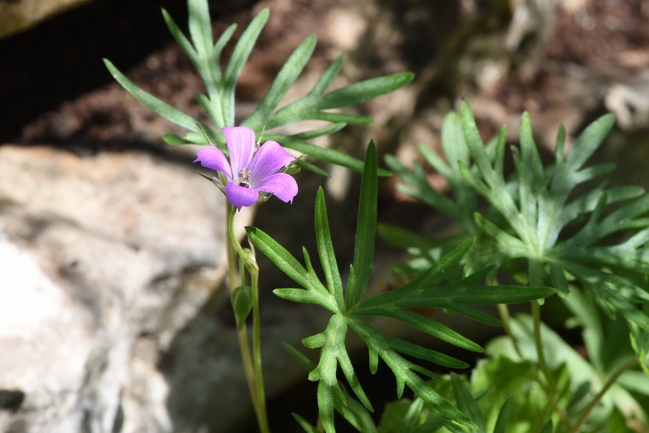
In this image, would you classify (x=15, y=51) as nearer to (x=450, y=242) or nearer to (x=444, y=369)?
(x=450, y=242)

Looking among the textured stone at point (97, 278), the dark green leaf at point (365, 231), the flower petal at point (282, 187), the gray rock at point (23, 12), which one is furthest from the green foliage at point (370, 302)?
the gray rock at point (23, 12)

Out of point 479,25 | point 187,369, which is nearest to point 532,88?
point 479,25

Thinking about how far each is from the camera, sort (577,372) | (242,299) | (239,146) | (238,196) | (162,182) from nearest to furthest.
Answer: (238,196)
(239,146)
(242,299)
(162,182)
(577,372)

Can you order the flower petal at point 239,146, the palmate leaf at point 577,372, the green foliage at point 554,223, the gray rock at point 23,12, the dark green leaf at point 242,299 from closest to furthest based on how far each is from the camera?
the flower petal at point 239,146, the dark green leaf at point 242,299, the green foliage at point 554,223, the gray rock at point 23,12, the palmate leaf at point 577,372

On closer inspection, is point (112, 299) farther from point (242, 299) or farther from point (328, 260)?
point (328, 260)

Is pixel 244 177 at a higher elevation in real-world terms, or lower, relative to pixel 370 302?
higher

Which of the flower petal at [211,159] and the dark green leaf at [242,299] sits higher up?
the flower petal at [211,159]

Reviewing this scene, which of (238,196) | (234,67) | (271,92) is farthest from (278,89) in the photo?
(238,196)

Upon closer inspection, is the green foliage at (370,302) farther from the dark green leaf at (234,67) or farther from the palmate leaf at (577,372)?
the palmate leaf at (577,372)
